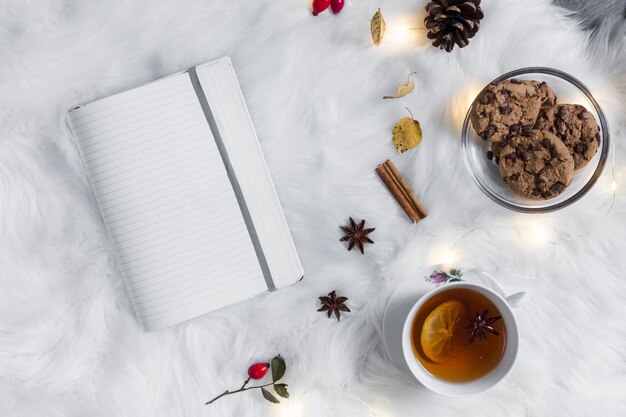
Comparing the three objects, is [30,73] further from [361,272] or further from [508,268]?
[508,268]

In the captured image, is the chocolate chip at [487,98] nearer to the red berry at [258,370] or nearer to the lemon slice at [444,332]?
the lemon slice at [444,332]

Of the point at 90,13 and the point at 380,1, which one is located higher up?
the point at 90,13

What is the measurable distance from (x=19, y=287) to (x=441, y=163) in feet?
2.18

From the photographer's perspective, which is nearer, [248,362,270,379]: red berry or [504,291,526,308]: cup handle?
[504,291,526,308]: cup handle

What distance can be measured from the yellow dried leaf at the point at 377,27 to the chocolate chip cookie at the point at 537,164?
0.24 m

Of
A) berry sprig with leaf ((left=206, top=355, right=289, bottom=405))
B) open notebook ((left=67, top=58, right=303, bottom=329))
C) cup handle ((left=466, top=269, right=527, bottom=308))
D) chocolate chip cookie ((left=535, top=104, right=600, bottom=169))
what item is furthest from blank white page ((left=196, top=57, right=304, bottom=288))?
chocolate chip cookie ((left=535, top=104, right=600, bottom=169))

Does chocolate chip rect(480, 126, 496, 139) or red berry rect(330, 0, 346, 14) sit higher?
red berry rect(330, 0, 346, 14)

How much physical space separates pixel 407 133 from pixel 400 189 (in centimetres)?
8

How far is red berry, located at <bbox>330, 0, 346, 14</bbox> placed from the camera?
82 centimetres

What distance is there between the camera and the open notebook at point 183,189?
79cm

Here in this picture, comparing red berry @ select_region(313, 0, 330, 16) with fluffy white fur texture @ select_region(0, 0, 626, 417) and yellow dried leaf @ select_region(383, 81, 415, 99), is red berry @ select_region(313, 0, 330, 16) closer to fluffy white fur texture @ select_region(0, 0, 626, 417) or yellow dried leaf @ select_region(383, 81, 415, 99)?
fluffy white fur texture @ select_region(0, 0, 626, 417)

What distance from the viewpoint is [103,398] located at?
0.86 meters

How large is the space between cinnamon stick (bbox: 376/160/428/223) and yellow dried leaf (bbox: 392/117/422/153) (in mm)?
35

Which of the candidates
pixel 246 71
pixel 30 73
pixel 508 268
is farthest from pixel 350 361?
pixel 30 73
